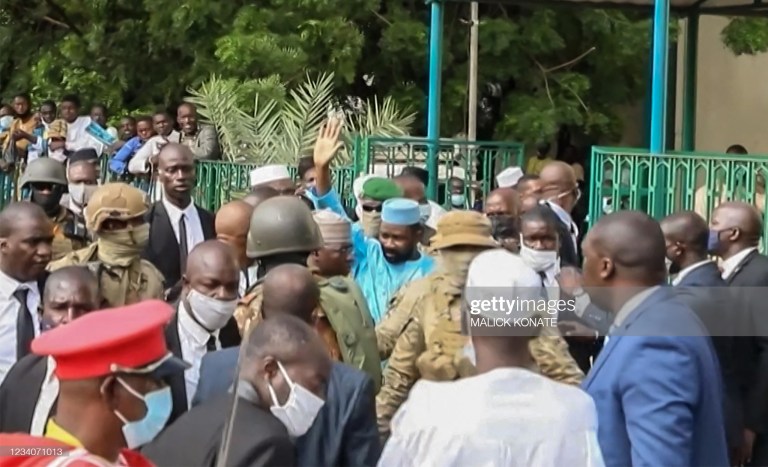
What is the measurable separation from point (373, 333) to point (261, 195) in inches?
85.2

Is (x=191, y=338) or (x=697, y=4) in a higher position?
(x=697, y=4)

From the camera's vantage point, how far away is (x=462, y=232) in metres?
5.71

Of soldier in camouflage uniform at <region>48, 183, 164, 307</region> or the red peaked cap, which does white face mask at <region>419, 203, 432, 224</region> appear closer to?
soldier in camouflage uniform at <region>48, 183, 164, 307</region>

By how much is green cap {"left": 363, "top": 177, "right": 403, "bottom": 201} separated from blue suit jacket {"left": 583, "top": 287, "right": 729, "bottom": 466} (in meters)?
3.82

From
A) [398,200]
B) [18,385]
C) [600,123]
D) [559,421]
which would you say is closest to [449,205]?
[398,200]

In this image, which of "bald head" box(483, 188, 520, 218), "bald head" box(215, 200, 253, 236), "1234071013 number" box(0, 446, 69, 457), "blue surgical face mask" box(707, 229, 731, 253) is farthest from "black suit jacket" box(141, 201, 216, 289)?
"1234071013 number" box(0, 446, 69, 457)

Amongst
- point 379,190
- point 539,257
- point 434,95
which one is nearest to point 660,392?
point 539,257

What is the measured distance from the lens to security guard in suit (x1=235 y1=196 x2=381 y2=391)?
5.30 m

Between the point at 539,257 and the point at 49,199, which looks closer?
the point at 539,257

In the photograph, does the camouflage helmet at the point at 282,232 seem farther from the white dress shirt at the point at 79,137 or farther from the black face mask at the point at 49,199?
the white dress shirt at the point at 79,137

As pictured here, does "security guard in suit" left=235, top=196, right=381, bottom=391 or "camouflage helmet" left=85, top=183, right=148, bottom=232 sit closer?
A: "security guard in suit" left=235, top=196, right=381, bottom=391

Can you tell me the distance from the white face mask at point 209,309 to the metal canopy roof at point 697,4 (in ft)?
24.1

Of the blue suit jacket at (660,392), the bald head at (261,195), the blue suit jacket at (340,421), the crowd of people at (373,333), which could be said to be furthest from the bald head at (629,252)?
the bald head at (261,195)

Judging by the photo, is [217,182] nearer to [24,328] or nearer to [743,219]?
[743,219]
